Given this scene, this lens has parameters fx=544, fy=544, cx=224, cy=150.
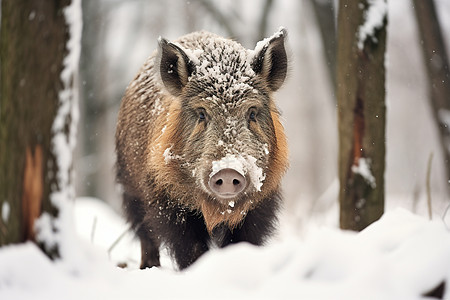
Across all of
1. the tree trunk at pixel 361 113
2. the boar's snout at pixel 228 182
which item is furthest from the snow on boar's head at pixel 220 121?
the tree trunk at pixel 361 113

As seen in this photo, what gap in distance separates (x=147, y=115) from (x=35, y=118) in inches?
104

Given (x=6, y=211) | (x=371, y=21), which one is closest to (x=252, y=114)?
(x=371, y=21)

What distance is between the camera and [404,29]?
55.5 ft

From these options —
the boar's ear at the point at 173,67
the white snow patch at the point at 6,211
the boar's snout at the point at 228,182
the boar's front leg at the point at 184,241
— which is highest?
the boar's ear at the point at 173,67

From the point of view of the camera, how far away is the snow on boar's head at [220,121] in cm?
455

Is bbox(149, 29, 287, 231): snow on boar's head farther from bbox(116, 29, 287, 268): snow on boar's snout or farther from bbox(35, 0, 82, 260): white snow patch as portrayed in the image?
bbox(35, 0, 82, 260): white snow patch

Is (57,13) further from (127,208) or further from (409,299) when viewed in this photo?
(127,208)

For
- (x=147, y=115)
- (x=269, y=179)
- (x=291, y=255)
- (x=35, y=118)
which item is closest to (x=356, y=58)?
(x=269, y=179)

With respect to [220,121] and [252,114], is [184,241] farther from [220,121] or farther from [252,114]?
[252,114]

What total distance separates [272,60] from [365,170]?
1.32 metres

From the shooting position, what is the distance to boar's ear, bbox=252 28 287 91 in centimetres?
492

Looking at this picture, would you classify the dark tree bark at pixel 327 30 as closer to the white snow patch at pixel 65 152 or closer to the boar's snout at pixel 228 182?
the boar's snout at pixel 228 182

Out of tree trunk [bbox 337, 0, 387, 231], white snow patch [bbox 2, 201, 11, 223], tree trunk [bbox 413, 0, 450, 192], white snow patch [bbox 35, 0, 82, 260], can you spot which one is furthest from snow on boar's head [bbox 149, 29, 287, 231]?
tree trunk [bbox 413, 0, 450, 192]

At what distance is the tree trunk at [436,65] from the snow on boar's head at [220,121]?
3721mm
